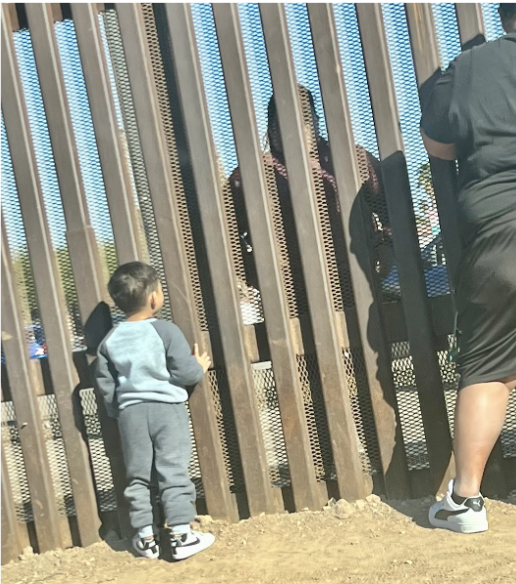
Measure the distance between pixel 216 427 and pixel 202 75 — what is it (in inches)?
61.7

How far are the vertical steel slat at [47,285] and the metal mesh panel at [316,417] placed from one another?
1.03 meters

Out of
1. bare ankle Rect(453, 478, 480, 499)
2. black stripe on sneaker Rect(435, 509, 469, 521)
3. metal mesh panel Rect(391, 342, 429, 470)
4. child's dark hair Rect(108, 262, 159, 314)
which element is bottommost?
black stripe on sneaker Rect(435, 509, 469, 521)

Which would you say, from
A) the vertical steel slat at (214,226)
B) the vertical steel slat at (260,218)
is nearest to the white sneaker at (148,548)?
the vertical steel slat at (214,226)

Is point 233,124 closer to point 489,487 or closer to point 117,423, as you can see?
point 117,423

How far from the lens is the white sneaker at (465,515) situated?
3.00m

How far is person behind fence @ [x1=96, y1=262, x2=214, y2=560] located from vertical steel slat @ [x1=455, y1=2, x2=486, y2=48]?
168cm

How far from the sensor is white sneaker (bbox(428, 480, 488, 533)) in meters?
3.00

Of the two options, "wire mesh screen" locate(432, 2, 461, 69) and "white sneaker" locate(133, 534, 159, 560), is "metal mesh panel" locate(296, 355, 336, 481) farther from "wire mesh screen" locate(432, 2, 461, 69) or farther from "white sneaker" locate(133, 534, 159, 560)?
"wire mesh screen" locate(432, 2, 461, 69)

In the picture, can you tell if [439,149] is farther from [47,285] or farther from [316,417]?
[47,285]

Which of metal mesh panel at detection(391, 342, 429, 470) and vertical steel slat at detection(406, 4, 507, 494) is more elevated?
vertical steel slat at detection(406, 4, 507, 494)

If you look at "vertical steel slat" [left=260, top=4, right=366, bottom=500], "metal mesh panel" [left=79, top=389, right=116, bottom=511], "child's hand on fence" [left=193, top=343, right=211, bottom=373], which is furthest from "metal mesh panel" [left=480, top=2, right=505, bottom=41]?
"metal mesh panel" [left=79, top=389, right=116, bottom=511]

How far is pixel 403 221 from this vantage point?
11.0 ft

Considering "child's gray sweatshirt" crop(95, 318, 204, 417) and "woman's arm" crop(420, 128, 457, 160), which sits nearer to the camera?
"woman's arm" crop(420, 128, 457, 160)

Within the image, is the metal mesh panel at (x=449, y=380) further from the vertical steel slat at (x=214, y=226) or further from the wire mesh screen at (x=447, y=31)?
the wire mesh screen at (x=447, y=31)
